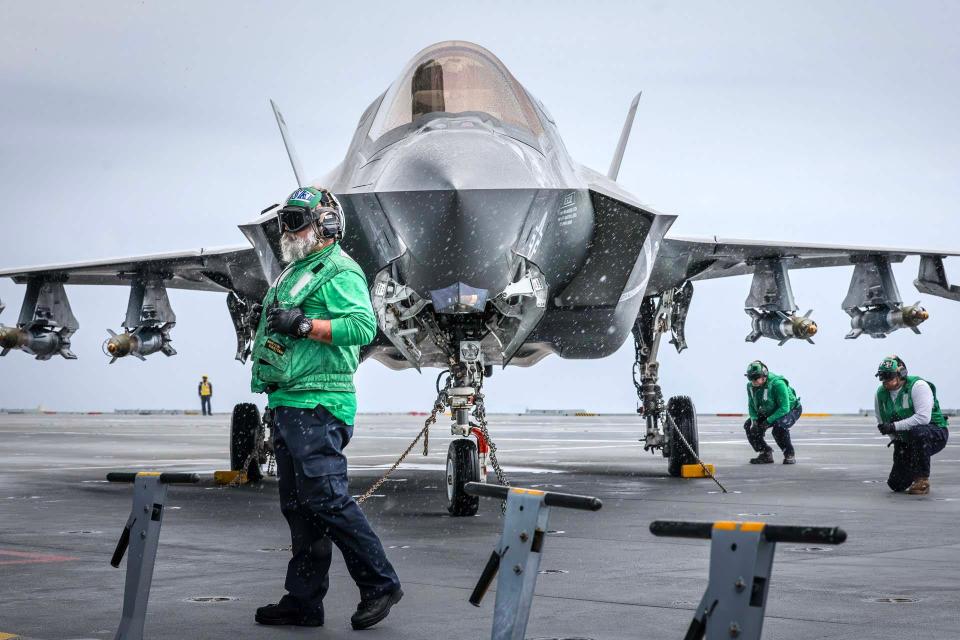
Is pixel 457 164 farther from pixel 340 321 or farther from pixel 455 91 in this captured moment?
pixel 340 321

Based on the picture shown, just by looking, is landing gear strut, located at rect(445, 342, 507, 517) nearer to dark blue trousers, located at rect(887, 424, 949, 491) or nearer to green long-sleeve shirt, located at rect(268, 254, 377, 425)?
green long-sleeve shirt, located at rect(268, 254, 377, 425)

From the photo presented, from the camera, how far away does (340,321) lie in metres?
5.46

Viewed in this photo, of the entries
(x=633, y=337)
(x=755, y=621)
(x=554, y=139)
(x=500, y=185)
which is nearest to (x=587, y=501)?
(x=755, y=621)

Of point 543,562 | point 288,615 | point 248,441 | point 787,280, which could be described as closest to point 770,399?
point 787,280

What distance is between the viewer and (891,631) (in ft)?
16.5

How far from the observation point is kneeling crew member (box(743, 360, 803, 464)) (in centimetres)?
1834

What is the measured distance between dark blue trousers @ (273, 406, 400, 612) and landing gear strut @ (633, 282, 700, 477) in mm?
9442

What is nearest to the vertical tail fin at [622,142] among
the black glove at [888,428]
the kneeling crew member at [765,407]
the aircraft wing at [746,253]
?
the aircraft wing at [746,253]

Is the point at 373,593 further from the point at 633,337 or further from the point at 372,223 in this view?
the point at 633,337

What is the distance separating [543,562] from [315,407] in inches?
97.3

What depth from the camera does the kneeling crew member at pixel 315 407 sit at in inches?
211

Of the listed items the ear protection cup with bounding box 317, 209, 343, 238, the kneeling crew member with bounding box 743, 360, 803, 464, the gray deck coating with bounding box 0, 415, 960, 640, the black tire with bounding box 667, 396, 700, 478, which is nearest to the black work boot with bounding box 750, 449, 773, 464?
the kneeling crew member with bounding box 743, 360, 803, 464

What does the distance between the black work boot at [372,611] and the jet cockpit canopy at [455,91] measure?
5820 millimetres

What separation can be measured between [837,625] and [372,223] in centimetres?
549
